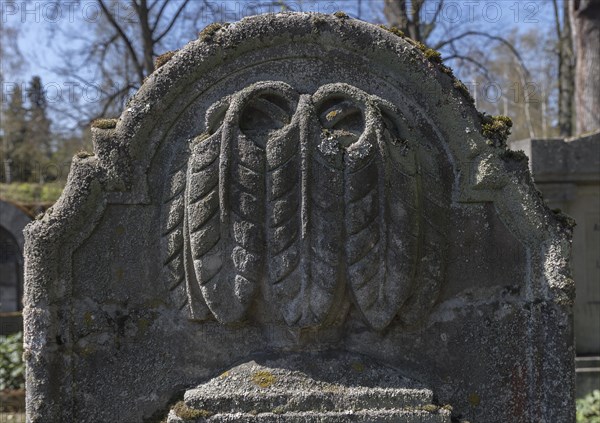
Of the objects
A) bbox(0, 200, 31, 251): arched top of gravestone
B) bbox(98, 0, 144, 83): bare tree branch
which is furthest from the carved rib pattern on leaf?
bbox(98, 0, 144, 83): bare tree branch

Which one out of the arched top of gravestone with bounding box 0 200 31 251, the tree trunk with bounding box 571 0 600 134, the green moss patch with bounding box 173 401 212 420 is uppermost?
the tree trunk with bounding box 571 0 600 134

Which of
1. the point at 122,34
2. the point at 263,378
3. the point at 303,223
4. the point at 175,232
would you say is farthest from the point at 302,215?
the point at 122,34

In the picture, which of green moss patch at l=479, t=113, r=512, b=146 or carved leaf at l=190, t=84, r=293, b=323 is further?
green moss patch at l=479, t=113, r=512, b=146

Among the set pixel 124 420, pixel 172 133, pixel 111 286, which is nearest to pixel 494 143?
pixel 172 133

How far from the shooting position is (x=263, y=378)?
2352 millimetres

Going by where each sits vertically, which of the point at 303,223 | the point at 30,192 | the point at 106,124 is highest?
the point at 30,192

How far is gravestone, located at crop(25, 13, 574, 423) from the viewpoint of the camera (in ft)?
7.59

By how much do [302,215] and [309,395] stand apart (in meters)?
0.64

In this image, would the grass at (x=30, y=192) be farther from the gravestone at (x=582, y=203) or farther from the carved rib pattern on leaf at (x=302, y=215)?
the carved rib pattern on leaf at (x=302, y=215)

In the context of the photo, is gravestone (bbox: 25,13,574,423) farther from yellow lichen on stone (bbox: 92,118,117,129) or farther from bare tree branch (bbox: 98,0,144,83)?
bare tree branch (bbox: 98,0,144,83)

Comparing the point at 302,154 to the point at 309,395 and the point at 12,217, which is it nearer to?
the point at 309,395

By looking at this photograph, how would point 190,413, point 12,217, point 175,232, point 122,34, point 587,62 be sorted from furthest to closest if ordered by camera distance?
1. point 122,34
2. point 587,62
3. point 12,217
4. point 175,232
5. point 190,413

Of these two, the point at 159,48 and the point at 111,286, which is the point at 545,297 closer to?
the point at 111,286

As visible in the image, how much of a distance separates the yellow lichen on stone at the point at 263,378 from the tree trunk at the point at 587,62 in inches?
318
